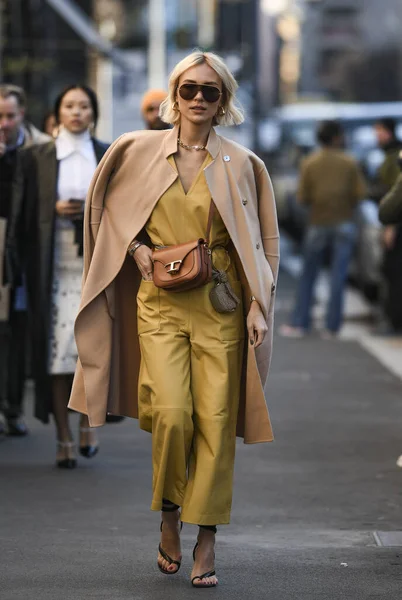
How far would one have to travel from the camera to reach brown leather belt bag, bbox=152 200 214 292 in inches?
215

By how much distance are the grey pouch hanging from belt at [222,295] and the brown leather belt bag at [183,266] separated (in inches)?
2.2

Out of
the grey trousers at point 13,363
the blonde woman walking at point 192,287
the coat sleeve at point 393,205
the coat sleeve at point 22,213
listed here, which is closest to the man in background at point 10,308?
the grey trousers at point 13,363

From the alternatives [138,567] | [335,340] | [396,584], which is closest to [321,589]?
[396,584]

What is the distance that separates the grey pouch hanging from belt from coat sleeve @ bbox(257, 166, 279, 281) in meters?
0.28

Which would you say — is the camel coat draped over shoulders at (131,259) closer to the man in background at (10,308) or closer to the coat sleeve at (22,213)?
the coat sleeve at (22,213)

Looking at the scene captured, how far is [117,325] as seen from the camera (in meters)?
5.94

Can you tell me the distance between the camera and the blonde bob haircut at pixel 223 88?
5.61 m

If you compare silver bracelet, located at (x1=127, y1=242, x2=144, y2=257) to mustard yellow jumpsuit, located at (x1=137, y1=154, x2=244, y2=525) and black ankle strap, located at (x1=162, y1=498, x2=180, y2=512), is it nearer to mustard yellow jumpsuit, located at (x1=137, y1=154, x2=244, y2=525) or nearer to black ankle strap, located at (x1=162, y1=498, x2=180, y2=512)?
mustard yellow jumpsuit, located at (x1=137, y1=154, x2=244, y2=525)

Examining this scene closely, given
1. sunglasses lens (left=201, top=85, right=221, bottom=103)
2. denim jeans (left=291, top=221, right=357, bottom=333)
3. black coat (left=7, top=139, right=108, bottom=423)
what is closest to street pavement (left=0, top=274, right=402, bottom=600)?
black coat (left=7, top=139, right=108, bottom=423)

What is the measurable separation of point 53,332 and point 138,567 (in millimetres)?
2441

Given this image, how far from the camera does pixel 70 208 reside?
25.9 feet

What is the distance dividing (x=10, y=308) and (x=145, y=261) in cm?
316

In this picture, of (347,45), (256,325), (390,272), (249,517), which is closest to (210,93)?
(256,325)

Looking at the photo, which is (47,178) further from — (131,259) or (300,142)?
(300,142)
